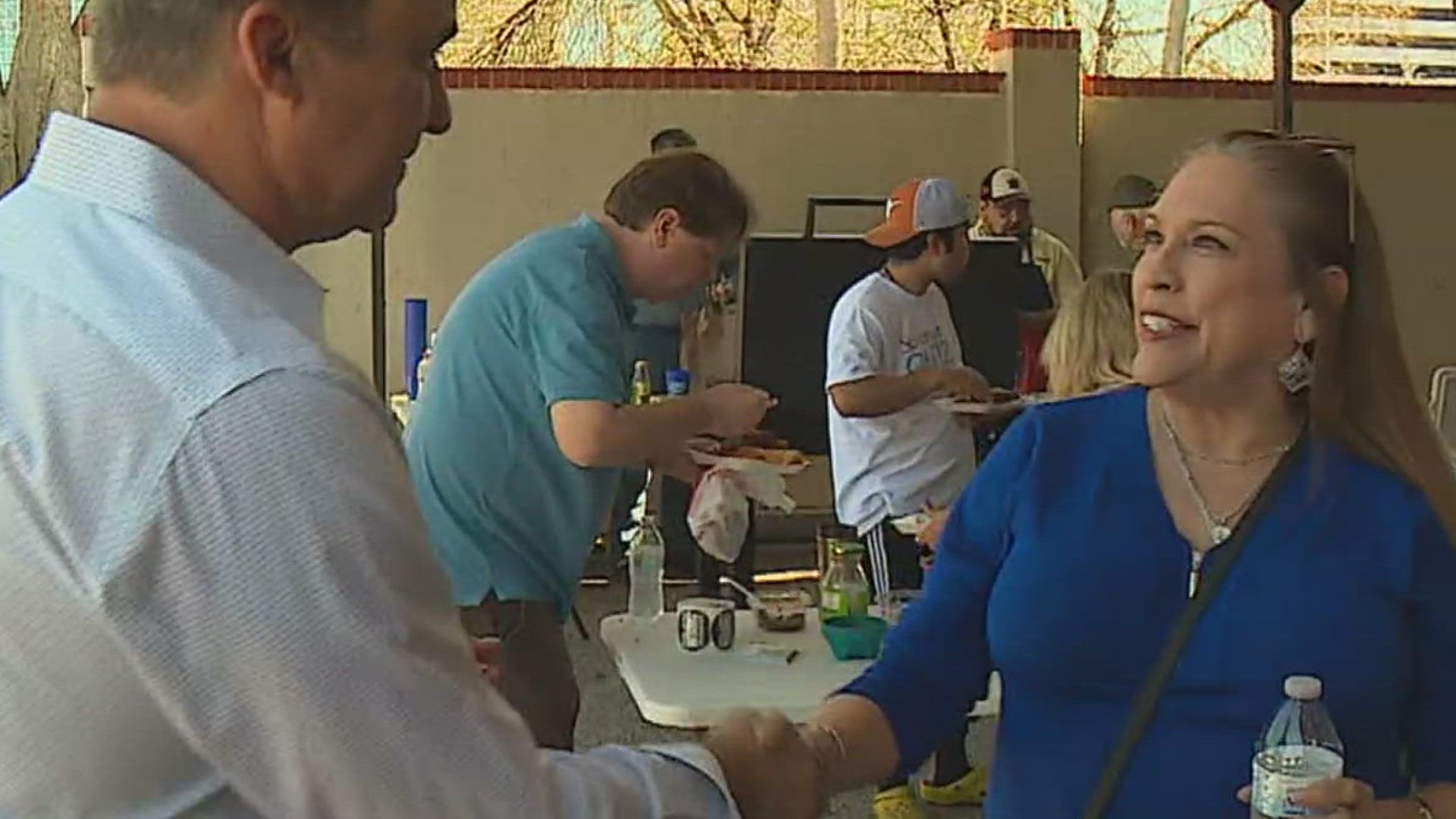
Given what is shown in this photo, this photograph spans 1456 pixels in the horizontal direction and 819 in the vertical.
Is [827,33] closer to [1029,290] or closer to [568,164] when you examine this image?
[568,164]

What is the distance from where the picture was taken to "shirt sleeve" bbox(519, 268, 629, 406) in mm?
3461

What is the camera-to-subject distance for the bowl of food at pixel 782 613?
12.5 feet

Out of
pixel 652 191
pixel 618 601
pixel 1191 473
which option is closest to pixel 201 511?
pixel 1191 473

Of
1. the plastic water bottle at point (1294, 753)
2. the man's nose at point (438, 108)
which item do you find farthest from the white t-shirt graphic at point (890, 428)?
the man's nose at point (438, 108)

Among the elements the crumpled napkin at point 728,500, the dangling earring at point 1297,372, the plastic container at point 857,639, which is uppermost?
the dangling earring at point 1297,372

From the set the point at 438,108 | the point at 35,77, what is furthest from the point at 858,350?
the point at 35,77

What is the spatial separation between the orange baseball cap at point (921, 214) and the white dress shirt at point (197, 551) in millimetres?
4382

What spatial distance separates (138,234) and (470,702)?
0.34m

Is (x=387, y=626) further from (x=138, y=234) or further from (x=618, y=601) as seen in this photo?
(x=618, y=601)

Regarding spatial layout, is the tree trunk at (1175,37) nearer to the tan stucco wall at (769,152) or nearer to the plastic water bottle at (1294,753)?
the tan stucco wall at (769,152)

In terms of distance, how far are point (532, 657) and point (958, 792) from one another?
2200mm

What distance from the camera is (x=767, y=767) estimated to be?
1.67 metres

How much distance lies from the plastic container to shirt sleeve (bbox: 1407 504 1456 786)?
5.20 ft

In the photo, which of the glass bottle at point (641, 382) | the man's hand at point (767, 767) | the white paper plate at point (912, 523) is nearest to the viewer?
the man's hand at point (767, 767)
